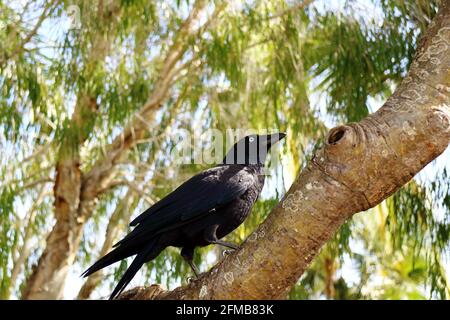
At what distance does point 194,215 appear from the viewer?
3500mm

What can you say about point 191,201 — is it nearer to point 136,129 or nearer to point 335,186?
point 335,186

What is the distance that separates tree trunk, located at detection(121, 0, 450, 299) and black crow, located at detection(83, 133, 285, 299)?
70 centimetres

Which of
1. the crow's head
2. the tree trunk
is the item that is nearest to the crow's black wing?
the crow's head

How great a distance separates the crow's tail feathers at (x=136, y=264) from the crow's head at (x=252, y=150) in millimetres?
752

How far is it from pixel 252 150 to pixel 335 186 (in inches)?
58.4

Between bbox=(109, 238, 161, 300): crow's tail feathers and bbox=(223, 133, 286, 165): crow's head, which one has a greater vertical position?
bbox=(223, 133, 286, 165): crow's head

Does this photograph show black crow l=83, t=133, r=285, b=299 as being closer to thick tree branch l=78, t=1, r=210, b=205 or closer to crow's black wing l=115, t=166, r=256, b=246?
crow's black wing l=115, t=166, r=256, b=246

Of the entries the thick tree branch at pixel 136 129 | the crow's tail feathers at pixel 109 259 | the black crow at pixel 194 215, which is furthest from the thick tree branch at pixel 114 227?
the crow's tail feathers at pixel 109 259

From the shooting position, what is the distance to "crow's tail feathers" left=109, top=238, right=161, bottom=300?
319 cm
